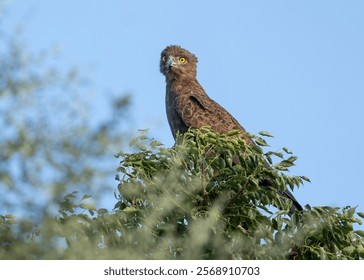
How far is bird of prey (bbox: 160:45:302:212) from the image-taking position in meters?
12.4

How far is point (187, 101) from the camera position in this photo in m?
12.8

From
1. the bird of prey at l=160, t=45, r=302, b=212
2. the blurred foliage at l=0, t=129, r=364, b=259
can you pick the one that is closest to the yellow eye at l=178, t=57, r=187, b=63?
the bird of prey at l=160, t=45, r=302, b=212

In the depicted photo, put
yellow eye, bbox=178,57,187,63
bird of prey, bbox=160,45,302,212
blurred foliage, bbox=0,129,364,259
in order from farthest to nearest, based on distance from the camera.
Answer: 1. yellow eye, bbox=178,57,187,63
2. bird of prey, bbox=160,45,302,212
3. blurred foliage, bbox=0,129,364,259

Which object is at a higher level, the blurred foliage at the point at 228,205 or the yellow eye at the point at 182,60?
the yellow eye at the point at 182,60

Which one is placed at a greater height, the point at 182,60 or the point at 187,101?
the point at 182,60

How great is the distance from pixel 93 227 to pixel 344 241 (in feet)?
10.4

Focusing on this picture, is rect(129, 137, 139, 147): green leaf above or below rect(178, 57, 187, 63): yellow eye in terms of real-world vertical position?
below

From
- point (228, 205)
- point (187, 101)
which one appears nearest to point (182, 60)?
point (187, 101)

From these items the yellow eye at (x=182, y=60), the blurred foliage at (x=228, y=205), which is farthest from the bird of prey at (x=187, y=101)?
the blurred foliage at (x=228, y=205)

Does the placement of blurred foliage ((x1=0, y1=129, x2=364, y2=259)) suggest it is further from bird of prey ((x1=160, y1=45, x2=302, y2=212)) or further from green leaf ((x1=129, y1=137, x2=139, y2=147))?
bird of prey ((x1=160, y1=45, x2=302, y2=212))

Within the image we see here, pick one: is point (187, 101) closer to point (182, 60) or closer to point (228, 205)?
point (182, 60)

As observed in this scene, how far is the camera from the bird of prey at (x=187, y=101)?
12.4 m

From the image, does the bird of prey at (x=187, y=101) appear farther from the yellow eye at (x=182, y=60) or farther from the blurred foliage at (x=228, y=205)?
Result: the blurred foliage at (x=228, y=205)
